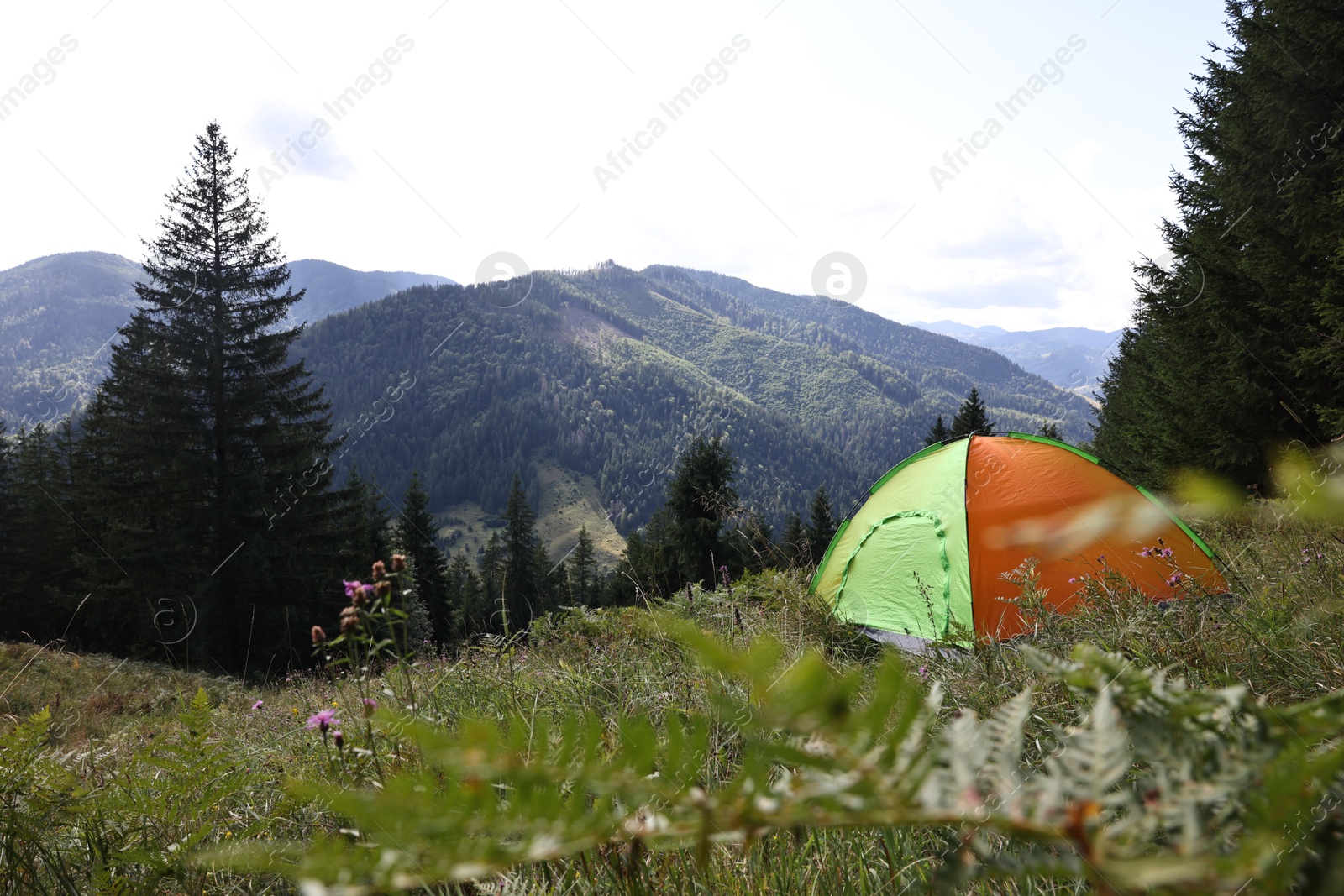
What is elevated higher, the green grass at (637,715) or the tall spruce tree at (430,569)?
the green grass at (637,715)

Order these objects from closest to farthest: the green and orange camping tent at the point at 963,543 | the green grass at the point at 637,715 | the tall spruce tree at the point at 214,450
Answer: the green grass at the point at 637,715 → the green and orange camping tent at the point at 963,543 → the tall spruce tree at the point at 214,450

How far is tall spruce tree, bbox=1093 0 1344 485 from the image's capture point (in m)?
8.94

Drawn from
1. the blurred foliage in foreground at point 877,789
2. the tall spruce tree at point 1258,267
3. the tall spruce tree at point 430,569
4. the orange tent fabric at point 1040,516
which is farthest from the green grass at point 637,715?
the tall spruce tree at point 430,569

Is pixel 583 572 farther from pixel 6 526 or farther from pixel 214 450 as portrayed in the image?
pixel 214 450

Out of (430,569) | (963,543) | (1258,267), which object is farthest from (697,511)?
(963,543)

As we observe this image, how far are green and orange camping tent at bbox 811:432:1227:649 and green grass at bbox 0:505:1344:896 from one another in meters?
1.71

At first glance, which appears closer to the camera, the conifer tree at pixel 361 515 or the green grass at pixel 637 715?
the green grass at pixel 637 715

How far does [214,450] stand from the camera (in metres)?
18.8

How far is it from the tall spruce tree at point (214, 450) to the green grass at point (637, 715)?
17.1 m

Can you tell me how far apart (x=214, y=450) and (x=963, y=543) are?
20687mm

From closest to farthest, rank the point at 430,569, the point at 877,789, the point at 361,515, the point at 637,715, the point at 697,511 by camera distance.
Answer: the point at 877,789 → the point at 637,715 → the point at 361,515 → the point at 697,511 → the point at 430,569

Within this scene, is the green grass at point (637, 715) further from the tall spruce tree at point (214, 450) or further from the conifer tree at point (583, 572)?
the conifer tree at point (583, 572)

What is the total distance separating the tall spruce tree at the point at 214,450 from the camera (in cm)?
1791

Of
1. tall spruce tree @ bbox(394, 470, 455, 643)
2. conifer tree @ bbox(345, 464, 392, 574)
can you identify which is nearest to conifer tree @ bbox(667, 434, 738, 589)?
conifer tree @ bbox(345, 464, 392, 574)
